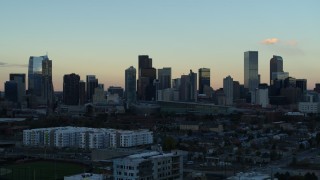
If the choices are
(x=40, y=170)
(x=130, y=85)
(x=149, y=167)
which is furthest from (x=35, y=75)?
(x=149, y=167)

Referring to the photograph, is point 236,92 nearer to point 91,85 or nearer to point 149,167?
point 91,85

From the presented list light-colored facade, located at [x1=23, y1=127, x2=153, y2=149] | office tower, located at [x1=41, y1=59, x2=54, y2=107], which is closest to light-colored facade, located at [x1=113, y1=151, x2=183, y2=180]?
light-colored facade, located at [x1=23, y1=127, x2=153, y2=149]

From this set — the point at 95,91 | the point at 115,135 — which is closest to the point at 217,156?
the point at 115,135

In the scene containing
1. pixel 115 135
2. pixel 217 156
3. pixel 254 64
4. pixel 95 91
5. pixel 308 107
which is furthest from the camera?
pixel 254 64

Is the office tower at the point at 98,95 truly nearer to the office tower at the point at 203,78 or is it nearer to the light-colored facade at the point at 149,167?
the office tower at the point at 203,78

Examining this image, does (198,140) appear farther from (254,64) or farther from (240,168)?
(254,64)

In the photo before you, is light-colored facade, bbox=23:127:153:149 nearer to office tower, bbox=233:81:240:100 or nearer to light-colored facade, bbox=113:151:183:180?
light-colored facade, bbox=113:151:183:180
